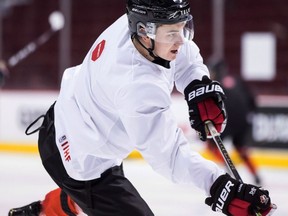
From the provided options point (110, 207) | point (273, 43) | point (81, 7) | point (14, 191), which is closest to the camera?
point (110, 207)

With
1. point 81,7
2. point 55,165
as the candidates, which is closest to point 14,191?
point 55,165

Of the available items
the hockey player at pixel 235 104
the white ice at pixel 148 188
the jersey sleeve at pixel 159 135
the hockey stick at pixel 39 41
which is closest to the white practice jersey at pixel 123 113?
the jersey sleeve at pixel 159 135

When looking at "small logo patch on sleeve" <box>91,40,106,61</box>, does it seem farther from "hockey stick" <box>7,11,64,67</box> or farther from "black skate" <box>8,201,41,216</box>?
"hockey stick" <box>7,11,64,67</box>

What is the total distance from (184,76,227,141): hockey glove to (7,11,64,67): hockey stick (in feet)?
17.8

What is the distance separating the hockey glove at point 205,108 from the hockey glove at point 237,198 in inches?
12.4

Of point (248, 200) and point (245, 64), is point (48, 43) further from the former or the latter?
point (248, 200)

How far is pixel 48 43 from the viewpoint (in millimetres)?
8172

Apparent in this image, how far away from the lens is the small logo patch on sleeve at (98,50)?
2.89 m

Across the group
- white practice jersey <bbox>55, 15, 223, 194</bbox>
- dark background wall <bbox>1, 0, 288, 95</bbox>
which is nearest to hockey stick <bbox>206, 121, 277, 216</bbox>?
white practice jersey <bbox>55, 15, 223, 194</bbox>

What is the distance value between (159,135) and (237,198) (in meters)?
0.33

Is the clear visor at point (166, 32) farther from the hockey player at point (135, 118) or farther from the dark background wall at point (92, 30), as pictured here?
the dark background wall at point (92, 30)

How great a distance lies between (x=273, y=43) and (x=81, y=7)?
79.6 inches

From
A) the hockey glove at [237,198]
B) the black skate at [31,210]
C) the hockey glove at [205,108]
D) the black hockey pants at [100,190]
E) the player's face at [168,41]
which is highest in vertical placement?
the player's face at [168,41]

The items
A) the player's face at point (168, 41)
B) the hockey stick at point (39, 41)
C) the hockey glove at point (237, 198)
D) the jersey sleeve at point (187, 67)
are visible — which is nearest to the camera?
the hockey glove at point (237, 198)
